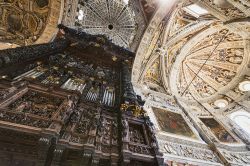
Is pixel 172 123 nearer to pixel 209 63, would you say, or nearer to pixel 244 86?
pixel 244 86

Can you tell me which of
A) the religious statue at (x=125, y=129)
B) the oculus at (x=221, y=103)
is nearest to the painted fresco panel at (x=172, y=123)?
the religious statue at (x=125, y=129)

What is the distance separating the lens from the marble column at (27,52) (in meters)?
5.56

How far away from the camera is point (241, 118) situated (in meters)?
12.6

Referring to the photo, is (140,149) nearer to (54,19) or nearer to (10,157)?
(10,157)

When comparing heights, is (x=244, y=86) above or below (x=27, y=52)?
above

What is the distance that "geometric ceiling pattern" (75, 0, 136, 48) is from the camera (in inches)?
502

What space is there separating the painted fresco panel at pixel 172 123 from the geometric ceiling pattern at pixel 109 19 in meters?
6.06

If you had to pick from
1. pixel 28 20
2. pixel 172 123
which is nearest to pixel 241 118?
pixel 172 123

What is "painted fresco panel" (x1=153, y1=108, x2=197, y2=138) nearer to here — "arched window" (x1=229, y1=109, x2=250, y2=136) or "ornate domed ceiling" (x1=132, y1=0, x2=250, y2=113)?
"ornate domed ceiling" (x1=132, y1=0, x2=250, y2=113)

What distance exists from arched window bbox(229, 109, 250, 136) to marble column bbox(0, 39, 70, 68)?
11.4 meters

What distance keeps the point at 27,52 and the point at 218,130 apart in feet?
33.3

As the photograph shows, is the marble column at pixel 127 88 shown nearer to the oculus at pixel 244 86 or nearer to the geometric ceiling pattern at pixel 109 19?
the geometric ceiling pattern at pixel 109 19

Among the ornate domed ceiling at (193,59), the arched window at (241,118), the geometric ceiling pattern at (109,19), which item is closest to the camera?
the arched window at (241,118)

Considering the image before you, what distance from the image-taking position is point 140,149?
15.3 feet
